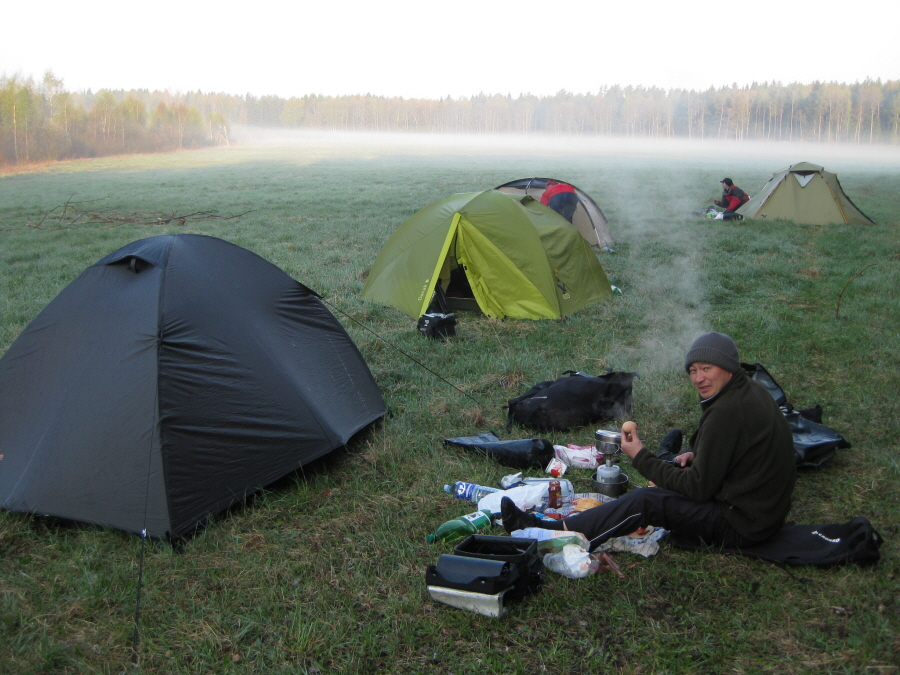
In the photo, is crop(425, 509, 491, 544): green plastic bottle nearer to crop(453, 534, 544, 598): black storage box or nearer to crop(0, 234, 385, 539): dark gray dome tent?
crop(453, 534, 544, 598): black storage box

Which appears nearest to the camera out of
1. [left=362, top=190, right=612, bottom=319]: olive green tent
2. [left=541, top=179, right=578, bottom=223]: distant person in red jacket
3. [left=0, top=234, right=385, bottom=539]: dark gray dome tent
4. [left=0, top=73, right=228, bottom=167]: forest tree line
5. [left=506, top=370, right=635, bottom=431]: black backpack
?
[left=0, top=234, right=385, bottom=539]: dark gray dome tent

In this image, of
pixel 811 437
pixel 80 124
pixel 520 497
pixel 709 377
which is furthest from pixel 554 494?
pixel 80 124

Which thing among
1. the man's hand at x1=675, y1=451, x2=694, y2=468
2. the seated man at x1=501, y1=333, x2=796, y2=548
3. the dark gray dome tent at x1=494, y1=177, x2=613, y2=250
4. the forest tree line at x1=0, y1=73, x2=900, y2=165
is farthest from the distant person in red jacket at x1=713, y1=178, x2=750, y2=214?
the forest tree line at x1=0, y1=73, x2=900, y2=165

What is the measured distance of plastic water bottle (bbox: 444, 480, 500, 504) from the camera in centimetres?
403

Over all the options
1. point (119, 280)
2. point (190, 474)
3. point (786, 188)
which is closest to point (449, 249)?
point (119, 280)

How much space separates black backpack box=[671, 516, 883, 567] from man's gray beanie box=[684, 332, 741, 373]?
0.93 metres

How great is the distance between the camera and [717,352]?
3074 millimetres

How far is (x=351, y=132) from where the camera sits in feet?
330

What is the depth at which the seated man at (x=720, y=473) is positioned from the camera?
10.0 ft

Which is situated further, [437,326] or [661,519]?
[437,326]

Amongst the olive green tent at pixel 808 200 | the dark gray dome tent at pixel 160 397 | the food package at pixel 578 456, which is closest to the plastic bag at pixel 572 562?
the food package at pixel 578 456

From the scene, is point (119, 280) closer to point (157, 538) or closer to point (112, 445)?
point (112, 445)

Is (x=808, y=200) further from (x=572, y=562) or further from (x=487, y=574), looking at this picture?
(x=487, y=574)

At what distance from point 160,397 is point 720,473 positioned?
3.01 m
